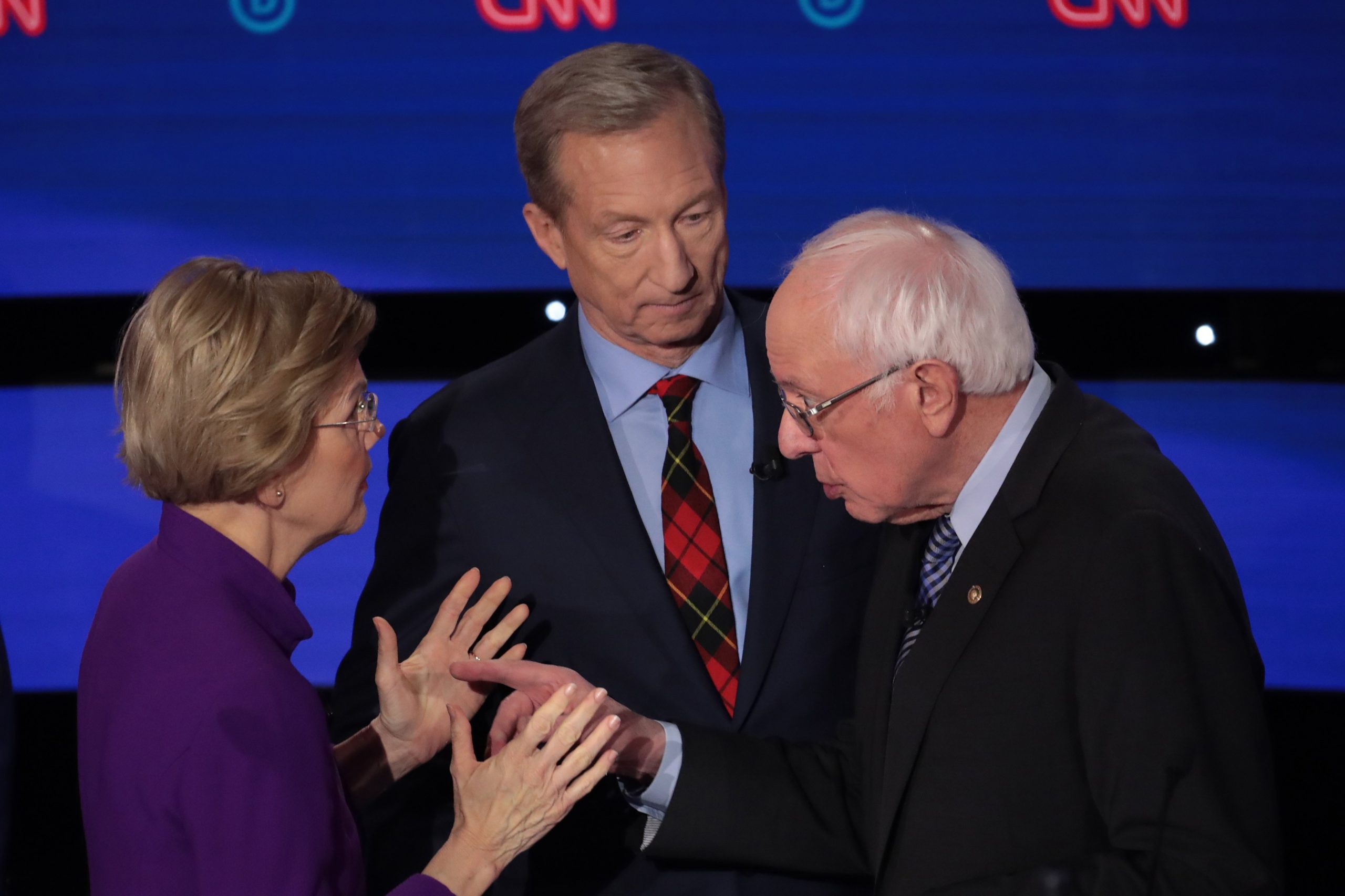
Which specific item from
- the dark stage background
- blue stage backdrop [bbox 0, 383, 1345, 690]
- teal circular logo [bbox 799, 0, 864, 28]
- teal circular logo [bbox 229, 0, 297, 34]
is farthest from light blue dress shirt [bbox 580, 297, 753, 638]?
teal circular logo [bbox 229, 0, 297, 34]

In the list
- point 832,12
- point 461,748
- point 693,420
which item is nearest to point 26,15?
point 832,12

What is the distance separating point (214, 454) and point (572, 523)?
652mm

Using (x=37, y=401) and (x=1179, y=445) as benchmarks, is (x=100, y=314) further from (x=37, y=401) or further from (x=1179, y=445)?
(x=1179, y=445)

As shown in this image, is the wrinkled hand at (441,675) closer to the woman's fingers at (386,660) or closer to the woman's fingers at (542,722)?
the woman's fingers at (386,660)

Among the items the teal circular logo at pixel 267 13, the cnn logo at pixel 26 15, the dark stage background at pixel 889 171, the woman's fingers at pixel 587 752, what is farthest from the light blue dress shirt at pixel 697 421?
the cnn logo at pixel 26 15

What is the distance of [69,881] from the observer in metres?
3.41

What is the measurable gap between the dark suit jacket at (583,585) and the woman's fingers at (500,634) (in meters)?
0.07

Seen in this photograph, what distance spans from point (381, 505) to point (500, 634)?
52.8 inches

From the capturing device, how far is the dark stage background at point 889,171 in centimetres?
327

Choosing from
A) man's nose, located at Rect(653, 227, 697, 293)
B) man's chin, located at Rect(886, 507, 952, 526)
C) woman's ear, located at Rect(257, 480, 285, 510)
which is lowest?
man's chin, located at Rect(886, 507, 952, 526)

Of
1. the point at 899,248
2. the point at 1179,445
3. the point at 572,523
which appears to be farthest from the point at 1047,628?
the point at 1179,445

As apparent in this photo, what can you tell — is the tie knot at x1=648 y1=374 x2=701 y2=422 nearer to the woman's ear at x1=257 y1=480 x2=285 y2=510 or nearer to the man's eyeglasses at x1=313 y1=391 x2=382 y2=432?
the man's eyeglasses at x1=313 y1=391 x2=382 y2=432

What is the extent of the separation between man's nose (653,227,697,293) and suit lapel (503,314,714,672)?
0.22 meters

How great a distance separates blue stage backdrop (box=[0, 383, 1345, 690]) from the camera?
330cm
